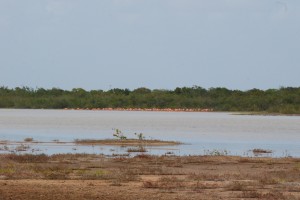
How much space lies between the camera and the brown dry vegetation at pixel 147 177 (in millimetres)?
20859

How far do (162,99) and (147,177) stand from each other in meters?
113

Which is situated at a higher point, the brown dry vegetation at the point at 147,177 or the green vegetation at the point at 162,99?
the green vegetation at the point at 162,99

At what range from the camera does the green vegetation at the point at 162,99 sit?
127000 mm

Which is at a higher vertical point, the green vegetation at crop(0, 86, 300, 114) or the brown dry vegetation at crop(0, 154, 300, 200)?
the green vegetation at crop(0, 86, 300, 114)

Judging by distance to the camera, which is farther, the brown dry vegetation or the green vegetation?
the green vegetation

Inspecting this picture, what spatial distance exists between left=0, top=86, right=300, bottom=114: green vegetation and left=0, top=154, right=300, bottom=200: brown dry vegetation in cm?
9289

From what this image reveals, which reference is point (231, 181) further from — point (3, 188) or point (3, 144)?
point (3, 144)

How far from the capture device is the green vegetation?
12700cm

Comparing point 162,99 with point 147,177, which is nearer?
point 147,177

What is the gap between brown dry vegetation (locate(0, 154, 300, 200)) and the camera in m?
20.9

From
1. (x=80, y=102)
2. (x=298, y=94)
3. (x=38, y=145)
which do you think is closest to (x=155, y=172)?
(x=38, y=145)

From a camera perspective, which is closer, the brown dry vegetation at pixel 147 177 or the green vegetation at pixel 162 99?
the brown dry vegetation at pixel 147 177

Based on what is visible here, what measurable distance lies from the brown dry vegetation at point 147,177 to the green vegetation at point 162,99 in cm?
9289

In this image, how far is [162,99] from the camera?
138125 millimetres
